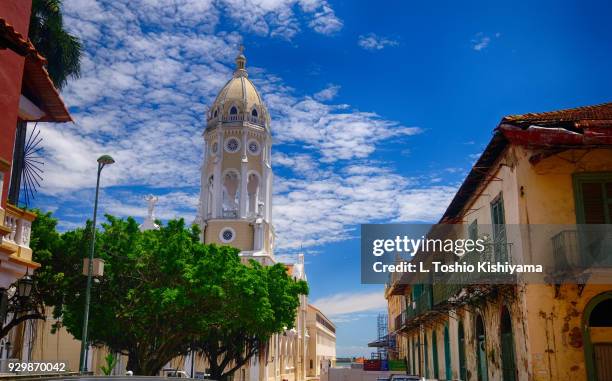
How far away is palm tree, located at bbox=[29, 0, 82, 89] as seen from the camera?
22156mm

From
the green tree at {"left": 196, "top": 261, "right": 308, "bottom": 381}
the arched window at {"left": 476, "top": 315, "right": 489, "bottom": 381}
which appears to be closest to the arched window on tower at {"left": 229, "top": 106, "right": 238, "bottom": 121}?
the green tree at {"left": 196, "top": 261, "right": 308, "bottom": 381}

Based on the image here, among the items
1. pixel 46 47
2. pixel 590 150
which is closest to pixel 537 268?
pixel 590 150

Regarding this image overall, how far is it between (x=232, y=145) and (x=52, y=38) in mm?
38474

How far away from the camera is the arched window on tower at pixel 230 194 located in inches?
2365

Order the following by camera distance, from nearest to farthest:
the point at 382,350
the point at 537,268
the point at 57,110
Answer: the point at 57,110, the point at 537,268, the point at 382,350

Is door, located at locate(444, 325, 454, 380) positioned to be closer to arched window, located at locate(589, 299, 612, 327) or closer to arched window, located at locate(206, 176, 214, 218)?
arched window, located at locate(589, 299, 612, 327)

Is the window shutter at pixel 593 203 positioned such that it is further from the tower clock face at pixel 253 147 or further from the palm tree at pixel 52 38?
the tower clock face at pixel 253 147

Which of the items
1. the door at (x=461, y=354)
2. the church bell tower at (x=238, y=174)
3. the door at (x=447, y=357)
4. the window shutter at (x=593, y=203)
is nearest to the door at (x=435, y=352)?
the door at (x=447, y=357)

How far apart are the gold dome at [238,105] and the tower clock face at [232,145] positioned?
1.97m

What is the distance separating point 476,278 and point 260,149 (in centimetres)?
4561

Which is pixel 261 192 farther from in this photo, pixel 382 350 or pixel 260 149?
pixel 382 350

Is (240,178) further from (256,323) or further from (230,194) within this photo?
(256,323)

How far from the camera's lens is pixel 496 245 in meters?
17.4

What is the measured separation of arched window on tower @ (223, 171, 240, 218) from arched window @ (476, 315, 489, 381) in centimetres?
4098
